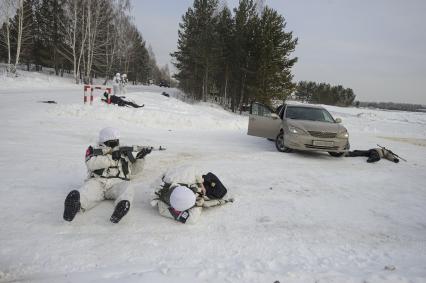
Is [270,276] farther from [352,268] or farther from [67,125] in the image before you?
[67,125]

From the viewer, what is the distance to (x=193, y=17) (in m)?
33.0

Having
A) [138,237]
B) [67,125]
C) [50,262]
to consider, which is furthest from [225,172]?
[67,125]

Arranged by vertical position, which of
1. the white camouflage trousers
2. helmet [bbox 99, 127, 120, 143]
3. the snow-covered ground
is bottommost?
the snow-covered ground

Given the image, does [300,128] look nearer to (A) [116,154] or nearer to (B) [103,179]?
(A) [116,154]

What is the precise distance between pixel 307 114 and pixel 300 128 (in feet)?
4.06

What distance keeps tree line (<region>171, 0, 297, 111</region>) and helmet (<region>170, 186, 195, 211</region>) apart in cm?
2054

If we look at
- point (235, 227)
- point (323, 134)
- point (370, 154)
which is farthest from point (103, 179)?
point (370, 154)

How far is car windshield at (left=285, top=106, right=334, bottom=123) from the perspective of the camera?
9.43 m

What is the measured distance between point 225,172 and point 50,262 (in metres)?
3.99

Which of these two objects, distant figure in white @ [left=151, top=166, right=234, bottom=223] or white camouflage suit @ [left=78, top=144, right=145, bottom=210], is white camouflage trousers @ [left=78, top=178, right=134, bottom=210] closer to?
white camouflage suit @ [left=78, top=144, right=145, bottom=210]

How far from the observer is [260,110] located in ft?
34.3

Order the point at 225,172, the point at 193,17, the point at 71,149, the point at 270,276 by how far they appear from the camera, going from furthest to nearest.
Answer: the point at 193,17 < the point at 71,149 < the point at 225,172 < the point at 270,276

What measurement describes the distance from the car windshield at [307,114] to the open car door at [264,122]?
1.43 feet

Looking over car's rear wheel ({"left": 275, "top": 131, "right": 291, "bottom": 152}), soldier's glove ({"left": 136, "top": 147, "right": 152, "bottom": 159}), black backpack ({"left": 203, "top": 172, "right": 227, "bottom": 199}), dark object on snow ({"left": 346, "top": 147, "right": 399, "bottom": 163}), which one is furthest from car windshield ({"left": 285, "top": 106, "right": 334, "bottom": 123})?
soldier's glove ({"left": 136, "top": 147, "right": 152, "bottom": 159})
